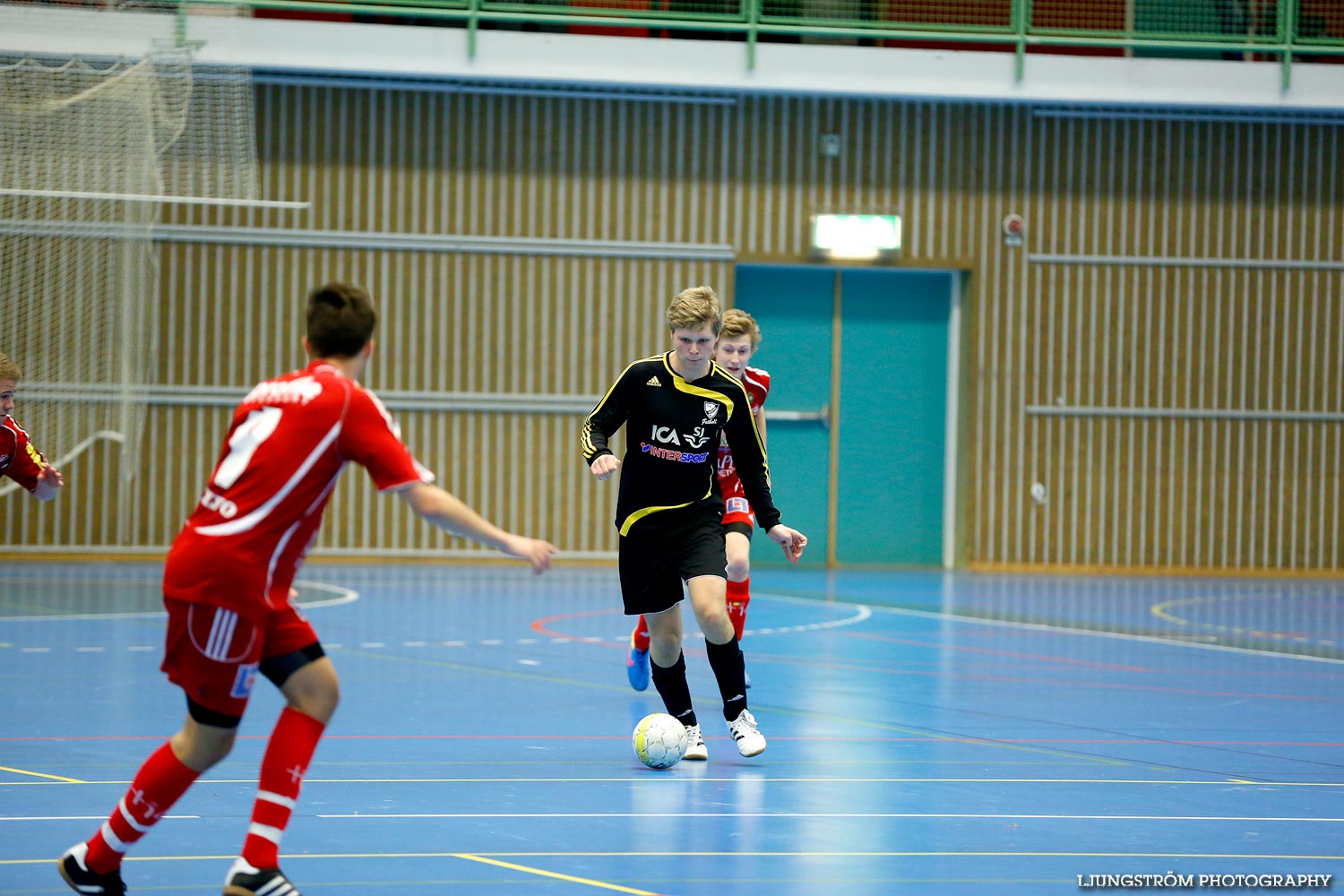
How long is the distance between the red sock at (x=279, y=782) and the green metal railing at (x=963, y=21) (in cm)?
1329

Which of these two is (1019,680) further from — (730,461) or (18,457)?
(18,457)

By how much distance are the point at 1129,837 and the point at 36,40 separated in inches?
429

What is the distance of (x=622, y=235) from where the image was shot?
17.9 metres

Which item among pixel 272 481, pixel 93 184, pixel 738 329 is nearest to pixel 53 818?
pixel 272 481

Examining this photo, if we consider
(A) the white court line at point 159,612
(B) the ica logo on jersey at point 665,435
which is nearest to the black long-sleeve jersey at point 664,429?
(B) the ica logo on jersey at point 665,435

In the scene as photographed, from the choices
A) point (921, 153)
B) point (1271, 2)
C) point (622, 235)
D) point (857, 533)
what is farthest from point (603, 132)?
point (1271, 2)

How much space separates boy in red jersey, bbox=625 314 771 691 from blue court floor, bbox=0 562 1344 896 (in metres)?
0.29

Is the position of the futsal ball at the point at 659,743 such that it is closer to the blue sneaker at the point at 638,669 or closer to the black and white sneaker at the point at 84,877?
the blue sneaker at the point at 638,669

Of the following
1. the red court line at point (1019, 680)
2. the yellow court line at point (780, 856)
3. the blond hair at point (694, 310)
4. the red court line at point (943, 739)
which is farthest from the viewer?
the red court line at point (1019, 680)

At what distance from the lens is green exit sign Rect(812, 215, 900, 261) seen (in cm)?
1803

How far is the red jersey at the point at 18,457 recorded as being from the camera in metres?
6.50

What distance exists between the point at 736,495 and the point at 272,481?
14.6ft

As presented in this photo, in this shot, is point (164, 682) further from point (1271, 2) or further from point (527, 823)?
point (1271, 2)

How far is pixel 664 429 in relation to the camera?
6508 mm
